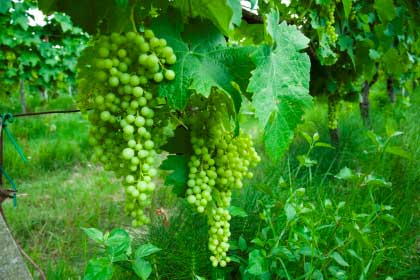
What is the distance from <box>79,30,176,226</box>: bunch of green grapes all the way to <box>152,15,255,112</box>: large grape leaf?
1.2 inches

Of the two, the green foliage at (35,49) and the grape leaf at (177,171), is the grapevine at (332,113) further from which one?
the green foliage at (35,49)

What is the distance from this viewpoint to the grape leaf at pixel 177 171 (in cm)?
91

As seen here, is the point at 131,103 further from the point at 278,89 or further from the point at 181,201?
the point at 181,201

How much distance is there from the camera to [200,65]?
30.1 inches

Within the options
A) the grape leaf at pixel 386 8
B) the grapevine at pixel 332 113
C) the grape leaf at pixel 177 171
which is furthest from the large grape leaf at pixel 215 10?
the grapevine at pixel 332 113

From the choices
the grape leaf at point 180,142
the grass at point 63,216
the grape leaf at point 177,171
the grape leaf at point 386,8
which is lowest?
the grass at point 63,216

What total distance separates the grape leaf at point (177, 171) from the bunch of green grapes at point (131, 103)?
14cm

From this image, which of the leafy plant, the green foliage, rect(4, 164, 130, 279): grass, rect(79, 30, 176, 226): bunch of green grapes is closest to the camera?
rect(79, 30, 176, 226): bunch of green grapes

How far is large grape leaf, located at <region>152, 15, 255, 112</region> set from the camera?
74 cm

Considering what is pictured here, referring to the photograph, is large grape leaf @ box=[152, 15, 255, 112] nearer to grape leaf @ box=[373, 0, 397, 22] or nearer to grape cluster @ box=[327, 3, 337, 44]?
grape cluster @ box=[327, 3, 337, 44]

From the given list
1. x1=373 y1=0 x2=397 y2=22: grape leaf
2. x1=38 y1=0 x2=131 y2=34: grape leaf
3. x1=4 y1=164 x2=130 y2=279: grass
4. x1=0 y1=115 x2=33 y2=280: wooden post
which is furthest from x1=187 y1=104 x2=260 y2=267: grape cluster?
x1=4 y1=164 x2=130 y2=279: grass

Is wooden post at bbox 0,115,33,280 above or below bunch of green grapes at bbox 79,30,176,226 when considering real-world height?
below

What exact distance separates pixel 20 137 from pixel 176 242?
378 cm

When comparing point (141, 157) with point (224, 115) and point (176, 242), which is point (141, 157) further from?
point (176, 242)
